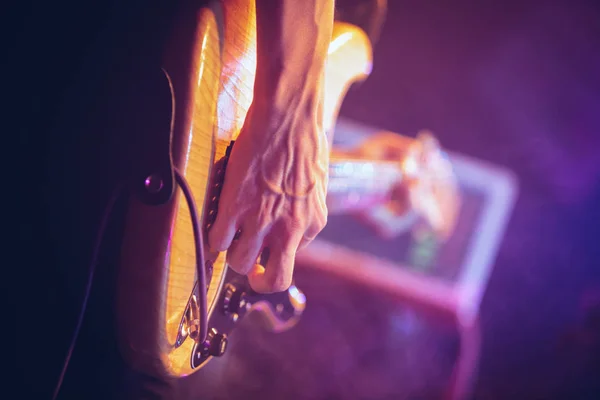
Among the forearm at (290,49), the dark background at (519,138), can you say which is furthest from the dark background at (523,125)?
the forearm at (290,49)

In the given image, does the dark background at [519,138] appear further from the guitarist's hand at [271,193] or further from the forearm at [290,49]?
the forearm at [290,49]

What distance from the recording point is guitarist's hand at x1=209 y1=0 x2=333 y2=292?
0.51 m

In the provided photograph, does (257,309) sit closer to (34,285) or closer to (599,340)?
(34,285)

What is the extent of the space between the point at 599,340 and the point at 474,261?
0.73 meters

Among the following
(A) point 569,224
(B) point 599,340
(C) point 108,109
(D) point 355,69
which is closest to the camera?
(C) point 108,109

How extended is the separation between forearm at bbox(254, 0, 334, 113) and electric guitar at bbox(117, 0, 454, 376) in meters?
0.05

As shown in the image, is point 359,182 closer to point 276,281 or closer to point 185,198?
point 276,281

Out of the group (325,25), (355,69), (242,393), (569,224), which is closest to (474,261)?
(569,224)

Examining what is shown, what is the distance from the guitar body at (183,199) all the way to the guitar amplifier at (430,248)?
4.45ft

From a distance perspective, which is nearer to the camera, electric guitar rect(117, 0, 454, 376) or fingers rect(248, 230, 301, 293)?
electric guitar rect(117, 0, 454, 376)

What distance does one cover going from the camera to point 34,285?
0.52 m

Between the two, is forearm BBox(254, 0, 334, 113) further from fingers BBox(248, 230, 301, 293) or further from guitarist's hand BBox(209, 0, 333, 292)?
fingers BBox(248, 230, 301, 293)

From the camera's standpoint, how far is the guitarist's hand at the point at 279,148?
0.51 metres

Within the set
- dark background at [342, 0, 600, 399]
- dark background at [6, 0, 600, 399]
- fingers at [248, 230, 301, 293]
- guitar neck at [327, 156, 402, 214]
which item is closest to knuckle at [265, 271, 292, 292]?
fingers at [248, 230, 301, 293]
